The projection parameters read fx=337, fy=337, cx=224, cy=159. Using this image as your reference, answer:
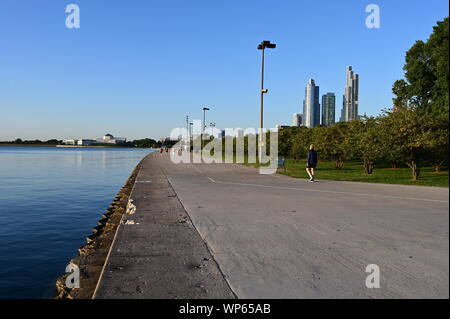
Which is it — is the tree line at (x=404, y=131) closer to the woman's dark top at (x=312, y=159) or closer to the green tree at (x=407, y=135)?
the green tree at (x=407, y=135)

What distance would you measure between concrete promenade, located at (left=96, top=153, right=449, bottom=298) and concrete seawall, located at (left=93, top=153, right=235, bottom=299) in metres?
0.01

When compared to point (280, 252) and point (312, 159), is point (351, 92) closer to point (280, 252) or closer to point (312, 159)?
point (312, 159)

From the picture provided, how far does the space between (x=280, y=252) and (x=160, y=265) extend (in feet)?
6.08

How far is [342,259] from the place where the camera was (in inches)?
189

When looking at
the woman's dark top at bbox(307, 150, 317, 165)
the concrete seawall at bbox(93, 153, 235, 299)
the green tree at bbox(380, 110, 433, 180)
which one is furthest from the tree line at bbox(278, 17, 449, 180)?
the woman's dark top at bbox(307, 150, 317, 165)

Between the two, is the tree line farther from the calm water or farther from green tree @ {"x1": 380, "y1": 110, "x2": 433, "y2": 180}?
the calm water

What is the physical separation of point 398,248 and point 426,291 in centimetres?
178

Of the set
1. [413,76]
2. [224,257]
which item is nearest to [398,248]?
[224,257]

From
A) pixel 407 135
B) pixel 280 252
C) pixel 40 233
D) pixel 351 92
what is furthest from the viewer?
pixel 351 92

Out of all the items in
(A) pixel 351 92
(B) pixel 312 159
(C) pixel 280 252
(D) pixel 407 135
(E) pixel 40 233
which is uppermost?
(A) pixel 351 92

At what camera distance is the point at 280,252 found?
522 cm

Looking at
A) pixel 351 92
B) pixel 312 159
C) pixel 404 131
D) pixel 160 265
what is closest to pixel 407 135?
pixel 404 131

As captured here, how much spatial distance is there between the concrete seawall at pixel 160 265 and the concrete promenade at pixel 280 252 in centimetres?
1

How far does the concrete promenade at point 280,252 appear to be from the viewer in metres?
3.66
